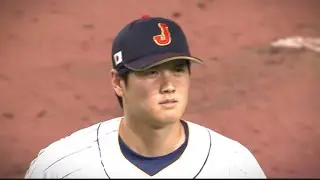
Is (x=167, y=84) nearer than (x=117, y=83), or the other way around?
(x=167, y=84)

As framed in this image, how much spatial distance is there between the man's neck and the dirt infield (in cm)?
69

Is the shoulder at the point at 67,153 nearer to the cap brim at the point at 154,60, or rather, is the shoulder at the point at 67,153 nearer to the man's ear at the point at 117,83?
the man's ear at the point at 117,83

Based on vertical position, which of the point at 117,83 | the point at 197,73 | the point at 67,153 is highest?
the point at 117,83

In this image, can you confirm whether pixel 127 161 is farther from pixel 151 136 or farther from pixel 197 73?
pixel 197 73

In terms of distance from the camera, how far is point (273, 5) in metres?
2.01

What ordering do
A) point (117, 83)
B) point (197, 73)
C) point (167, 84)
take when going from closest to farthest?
point (167, 84) < point (117, 83) < point (197, 73)

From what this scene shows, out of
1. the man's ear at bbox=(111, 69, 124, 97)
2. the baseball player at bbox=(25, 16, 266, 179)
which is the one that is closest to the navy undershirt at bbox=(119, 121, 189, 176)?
the baseball player at bbox=(25, 16, 266, 179)

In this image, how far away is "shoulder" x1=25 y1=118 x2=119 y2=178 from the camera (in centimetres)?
119

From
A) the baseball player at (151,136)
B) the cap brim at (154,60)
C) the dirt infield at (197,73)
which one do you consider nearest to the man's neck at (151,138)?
the baseball player at (151,136)

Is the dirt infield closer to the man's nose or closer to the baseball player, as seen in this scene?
the baseball player

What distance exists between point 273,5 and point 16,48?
870mm

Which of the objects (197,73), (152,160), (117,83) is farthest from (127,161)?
(197,73)

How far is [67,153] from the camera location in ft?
3.99

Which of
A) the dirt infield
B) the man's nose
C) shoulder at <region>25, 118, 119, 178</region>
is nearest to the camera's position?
the man's nose
